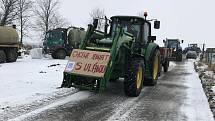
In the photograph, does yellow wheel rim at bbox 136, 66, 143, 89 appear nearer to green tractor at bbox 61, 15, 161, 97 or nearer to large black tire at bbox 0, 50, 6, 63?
green tractor at bbox 61, 15, 161, 97

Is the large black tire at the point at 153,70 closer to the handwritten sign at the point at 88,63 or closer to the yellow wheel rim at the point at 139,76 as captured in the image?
the yellow wheel rim at the point at 139,76

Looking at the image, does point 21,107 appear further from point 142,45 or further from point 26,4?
point 26,4

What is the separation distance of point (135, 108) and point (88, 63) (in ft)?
6.38

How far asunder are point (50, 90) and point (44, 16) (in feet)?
139

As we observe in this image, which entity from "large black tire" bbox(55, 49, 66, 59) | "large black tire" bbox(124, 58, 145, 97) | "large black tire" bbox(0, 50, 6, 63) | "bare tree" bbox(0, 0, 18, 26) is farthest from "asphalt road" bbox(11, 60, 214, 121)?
"bare tree" bbox(0, 0, 18, 26)

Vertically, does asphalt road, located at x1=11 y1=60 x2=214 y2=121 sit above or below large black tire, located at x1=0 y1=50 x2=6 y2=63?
below

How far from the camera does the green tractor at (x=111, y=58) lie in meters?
10.4

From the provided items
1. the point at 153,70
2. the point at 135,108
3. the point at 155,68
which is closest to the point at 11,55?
the point at 155,68

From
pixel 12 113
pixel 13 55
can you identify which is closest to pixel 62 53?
pixel 13 55

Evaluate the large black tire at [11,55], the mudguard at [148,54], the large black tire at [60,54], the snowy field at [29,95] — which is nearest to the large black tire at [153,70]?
the mudguard at [148,54]

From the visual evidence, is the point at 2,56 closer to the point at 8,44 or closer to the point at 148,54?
the point at 8,44

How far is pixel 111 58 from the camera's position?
10516 millimetres

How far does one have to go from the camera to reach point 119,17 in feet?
43.9

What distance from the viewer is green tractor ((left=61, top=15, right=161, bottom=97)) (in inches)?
409
